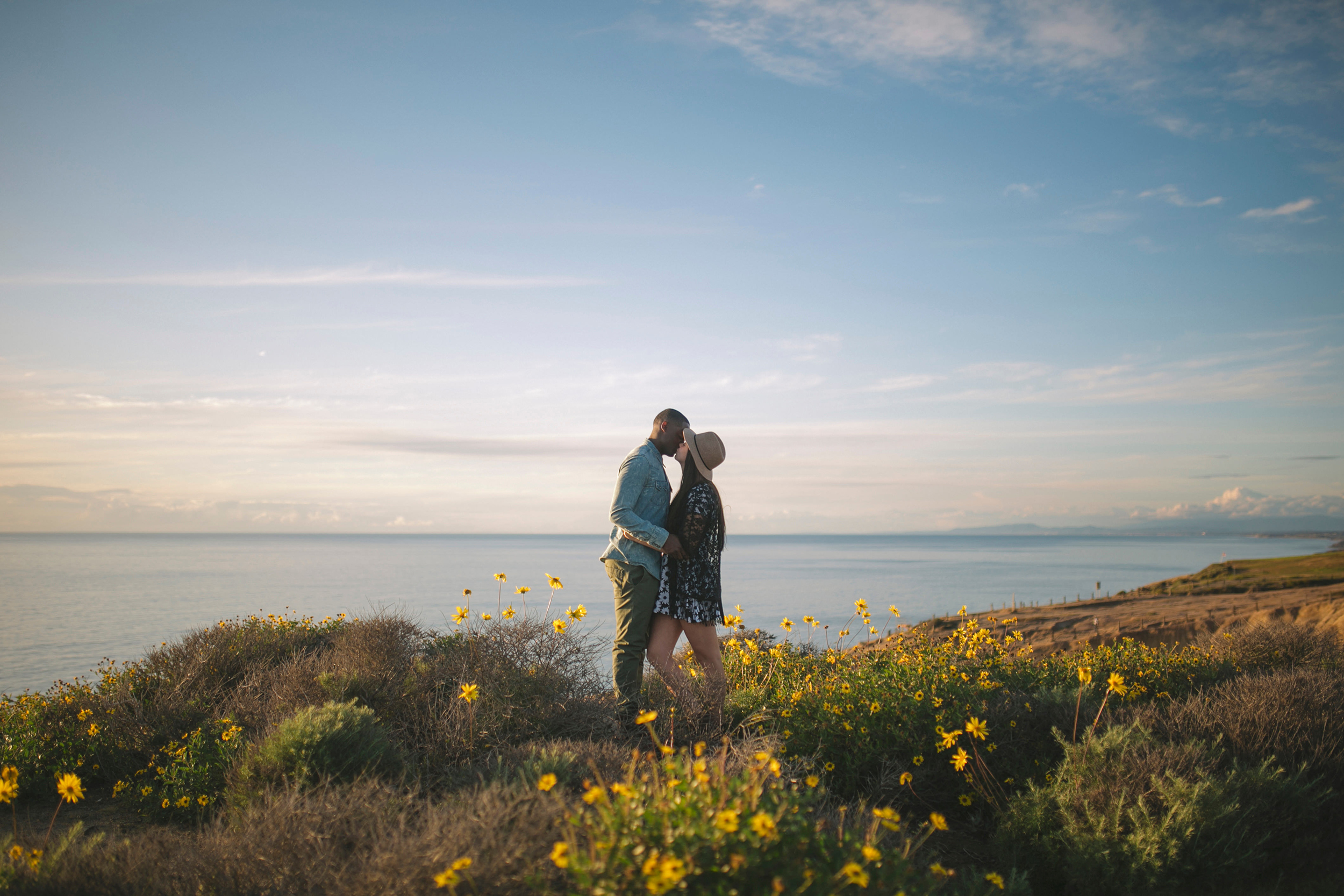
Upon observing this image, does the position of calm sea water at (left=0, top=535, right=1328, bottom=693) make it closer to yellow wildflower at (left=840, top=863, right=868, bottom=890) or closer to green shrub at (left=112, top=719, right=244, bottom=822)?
green shrub at (left=112, top=719, right=244, bottom=822)

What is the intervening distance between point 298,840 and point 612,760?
146cm

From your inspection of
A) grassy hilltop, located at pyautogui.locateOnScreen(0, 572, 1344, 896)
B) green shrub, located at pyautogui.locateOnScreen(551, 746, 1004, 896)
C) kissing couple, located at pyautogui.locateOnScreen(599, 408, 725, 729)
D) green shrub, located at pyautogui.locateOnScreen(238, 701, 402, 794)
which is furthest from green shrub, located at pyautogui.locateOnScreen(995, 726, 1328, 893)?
green shrub, located at pyautogui.locateOnScreen(238, 701, 402, 794)

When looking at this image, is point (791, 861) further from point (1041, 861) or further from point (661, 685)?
point (661, 685)

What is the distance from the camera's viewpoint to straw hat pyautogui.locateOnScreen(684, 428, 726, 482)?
5.29 m

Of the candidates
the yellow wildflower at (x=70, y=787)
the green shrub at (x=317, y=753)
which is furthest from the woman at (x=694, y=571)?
the yellow wildflower at (x=70, y=787)

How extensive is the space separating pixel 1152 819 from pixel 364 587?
42525mm

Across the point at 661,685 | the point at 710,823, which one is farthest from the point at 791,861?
the point at 661,685

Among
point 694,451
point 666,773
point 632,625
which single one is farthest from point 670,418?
point 666,773

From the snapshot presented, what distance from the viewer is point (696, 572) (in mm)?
5164

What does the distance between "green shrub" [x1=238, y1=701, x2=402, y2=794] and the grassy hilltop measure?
0.02m

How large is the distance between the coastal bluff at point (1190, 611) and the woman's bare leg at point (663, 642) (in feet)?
12.2

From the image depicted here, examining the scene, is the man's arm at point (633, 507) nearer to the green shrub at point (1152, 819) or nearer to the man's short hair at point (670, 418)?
the man's short hair at point (670, 418)

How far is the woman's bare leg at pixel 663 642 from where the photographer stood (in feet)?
16.6

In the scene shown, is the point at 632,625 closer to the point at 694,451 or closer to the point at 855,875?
the point at 694,451
